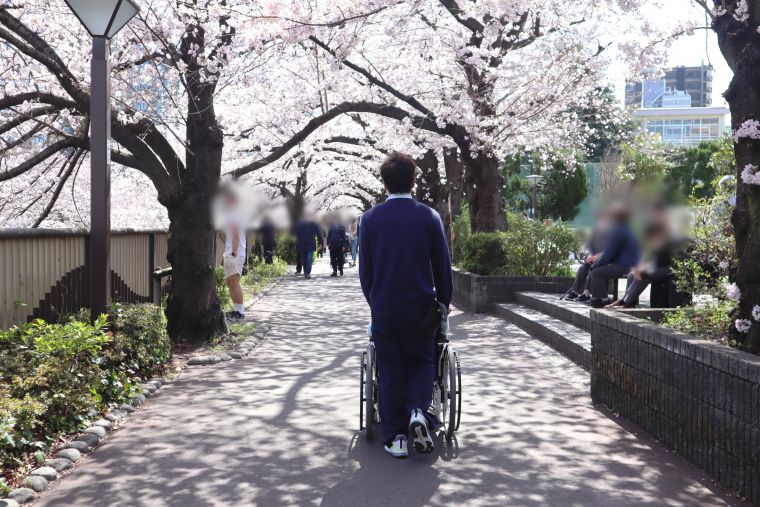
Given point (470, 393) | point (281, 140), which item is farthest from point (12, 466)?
point (281, 140)

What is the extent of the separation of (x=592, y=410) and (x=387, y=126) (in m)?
16.9

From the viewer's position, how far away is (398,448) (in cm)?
480

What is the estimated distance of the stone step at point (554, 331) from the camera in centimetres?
824

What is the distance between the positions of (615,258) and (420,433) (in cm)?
691

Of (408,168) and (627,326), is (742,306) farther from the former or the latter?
(408,168)

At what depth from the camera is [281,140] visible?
73.8ft

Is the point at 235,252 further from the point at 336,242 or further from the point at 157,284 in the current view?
the point at 336,242

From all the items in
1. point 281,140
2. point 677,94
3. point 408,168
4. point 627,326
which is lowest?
point 627,326

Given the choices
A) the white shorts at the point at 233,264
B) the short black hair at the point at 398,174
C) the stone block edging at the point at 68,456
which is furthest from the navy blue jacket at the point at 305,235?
the short black hair at the point at 398,174

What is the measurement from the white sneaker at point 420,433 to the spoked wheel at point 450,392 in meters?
0.36

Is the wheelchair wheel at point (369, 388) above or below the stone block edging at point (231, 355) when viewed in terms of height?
above

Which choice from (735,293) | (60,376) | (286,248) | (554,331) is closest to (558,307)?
(554,331)

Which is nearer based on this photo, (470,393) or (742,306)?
(742,306)

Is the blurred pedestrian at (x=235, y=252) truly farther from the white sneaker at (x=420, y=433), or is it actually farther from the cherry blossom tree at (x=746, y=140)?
the cherry blossom tree at (x=746, y=140)
